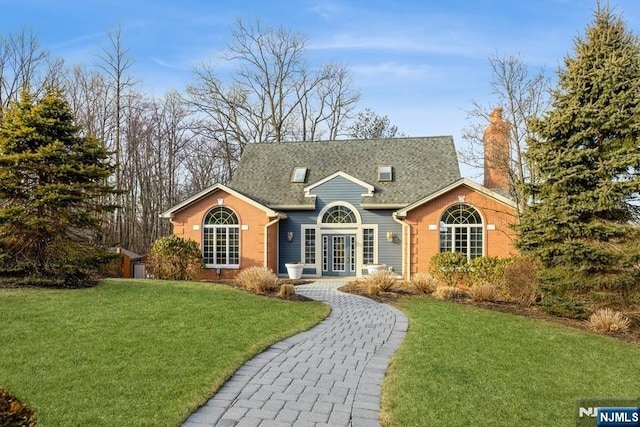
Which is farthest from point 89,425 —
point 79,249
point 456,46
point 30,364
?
point 456,46

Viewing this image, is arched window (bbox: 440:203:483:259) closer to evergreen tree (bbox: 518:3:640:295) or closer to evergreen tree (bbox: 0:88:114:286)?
evergreen tree (bbox: 518:3:640:295)

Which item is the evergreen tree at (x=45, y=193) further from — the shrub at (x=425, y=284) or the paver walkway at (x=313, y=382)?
the shrub at (x=425, y=284)

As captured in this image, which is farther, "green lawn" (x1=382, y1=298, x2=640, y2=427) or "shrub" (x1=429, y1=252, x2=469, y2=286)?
"shrub" (x1=429, y1=252, x2=469, y2=286)

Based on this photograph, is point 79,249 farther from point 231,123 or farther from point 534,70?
point 231,123

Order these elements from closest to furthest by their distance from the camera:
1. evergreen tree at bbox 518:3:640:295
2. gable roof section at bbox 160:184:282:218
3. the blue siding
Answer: evergreen tree at bbox 518:3:640:295, gable roof section at bbox 160:184:282:218, the blue siding

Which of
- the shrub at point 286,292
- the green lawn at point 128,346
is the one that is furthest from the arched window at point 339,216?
the green lawn at point 128,346

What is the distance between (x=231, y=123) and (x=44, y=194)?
2147cm

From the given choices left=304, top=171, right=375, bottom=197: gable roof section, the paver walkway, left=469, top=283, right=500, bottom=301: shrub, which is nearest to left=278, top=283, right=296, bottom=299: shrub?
the paver walkway

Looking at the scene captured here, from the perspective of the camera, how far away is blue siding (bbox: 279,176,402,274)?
61.4 ft

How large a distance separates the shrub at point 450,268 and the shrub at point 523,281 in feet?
11.5

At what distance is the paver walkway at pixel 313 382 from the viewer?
414cm

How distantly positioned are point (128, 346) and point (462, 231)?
13.5m

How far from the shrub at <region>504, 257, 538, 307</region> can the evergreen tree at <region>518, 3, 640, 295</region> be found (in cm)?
60

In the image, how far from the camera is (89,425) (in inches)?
148
